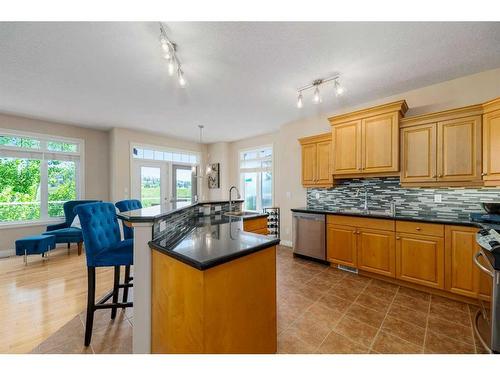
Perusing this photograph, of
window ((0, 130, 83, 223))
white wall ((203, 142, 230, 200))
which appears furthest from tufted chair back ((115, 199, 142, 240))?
white wall ((203, 142, 230, 200))

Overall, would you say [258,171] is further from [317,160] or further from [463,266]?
[463,266]

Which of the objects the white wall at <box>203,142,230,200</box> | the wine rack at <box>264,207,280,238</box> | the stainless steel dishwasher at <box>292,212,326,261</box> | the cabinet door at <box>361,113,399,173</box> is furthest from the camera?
the white wall at <box>203,142,230,200</box>

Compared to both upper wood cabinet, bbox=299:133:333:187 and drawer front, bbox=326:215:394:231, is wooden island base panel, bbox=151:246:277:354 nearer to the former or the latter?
drawer front, bbox=326:215:394:231

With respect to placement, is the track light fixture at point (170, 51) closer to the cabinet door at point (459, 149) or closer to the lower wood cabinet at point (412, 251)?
the lower wood cabinet at point (412, 251)

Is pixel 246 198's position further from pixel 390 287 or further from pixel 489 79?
pixel 489 79

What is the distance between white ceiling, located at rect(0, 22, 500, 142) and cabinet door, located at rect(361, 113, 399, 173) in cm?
49

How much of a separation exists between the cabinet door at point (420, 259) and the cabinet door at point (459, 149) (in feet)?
2.71

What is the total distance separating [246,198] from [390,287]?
415 centimetres

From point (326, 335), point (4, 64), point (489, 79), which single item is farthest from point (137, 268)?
point (489, 79)

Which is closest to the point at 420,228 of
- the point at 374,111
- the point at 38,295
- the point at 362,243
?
the point at 362,243

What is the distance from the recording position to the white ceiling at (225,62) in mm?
1899

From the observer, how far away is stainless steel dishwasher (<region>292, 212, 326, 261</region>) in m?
3.54

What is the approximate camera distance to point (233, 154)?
6613mm

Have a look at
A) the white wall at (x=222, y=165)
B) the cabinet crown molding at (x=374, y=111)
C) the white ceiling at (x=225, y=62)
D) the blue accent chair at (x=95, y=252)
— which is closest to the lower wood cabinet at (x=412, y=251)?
the cabinet crown molding at (x=374, y=111)
